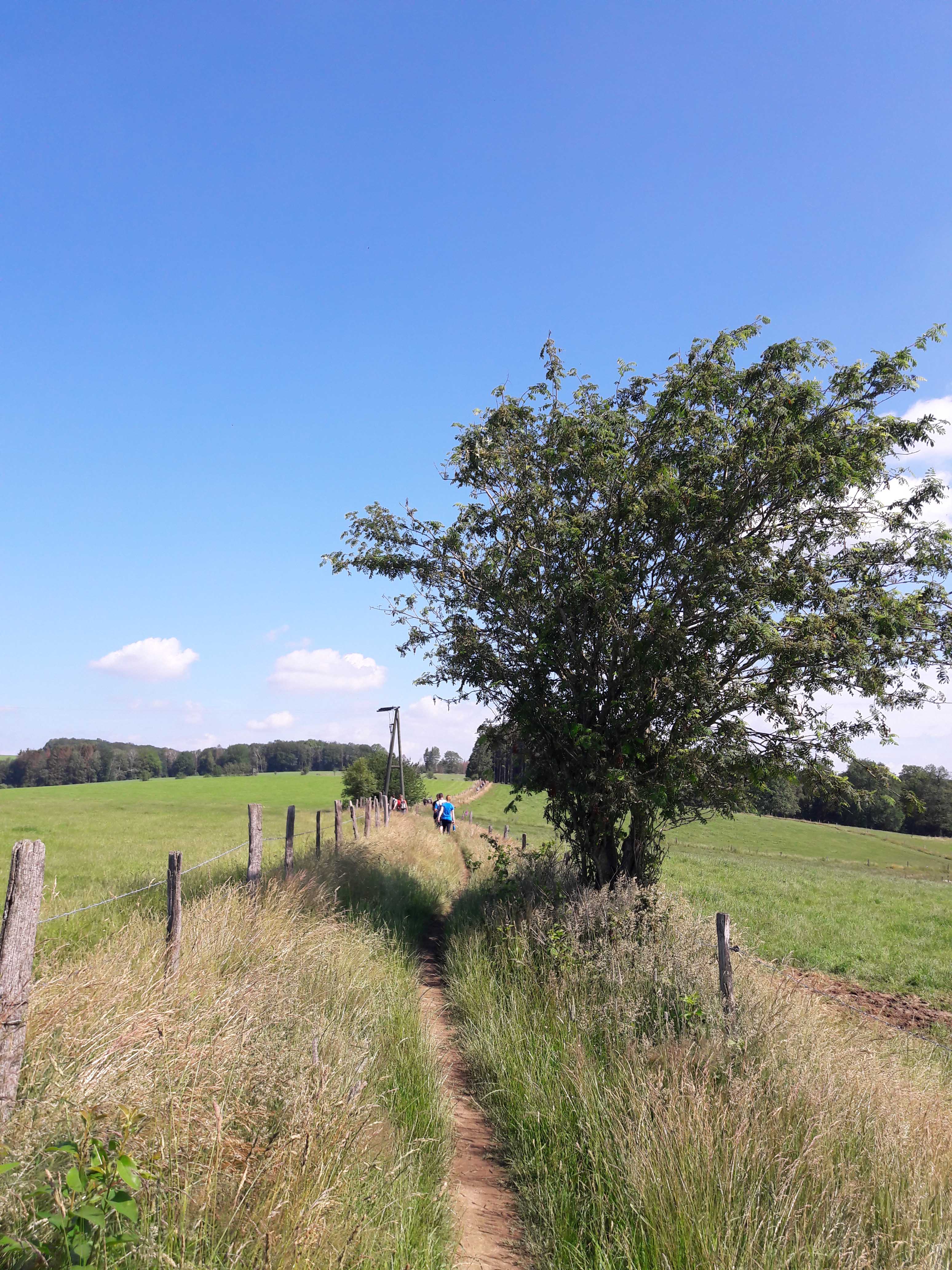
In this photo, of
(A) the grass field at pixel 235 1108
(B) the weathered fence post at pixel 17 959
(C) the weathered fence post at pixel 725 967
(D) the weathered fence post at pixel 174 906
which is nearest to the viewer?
(A) the grass field at pixel 235 1108

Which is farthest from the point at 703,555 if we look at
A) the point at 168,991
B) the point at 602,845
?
the point at 168,991

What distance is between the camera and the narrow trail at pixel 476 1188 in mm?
4074

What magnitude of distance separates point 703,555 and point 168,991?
7542 millimetres

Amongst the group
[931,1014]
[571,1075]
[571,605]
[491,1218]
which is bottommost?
[931,1014]

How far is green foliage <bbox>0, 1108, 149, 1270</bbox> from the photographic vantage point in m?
2.46

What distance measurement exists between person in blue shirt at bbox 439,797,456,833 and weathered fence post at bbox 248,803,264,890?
2205 centimetres

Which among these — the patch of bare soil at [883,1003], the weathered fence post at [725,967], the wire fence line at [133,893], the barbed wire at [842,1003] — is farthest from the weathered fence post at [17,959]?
the patch of bare soil at [883,1003]

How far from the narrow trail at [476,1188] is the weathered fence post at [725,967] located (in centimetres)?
223

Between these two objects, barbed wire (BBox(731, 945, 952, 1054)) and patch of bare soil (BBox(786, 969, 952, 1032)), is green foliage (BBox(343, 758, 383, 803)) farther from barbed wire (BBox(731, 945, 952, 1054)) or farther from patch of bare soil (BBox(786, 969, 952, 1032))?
barbed wire (BBox(731, 945, 952, 1054))

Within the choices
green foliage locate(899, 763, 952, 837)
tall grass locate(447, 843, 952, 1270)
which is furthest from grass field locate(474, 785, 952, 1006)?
green foliage locate(899, 763, 952, 837)

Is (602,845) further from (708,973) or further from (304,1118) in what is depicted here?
(304,1118)

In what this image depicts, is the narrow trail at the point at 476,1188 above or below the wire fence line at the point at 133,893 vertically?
below

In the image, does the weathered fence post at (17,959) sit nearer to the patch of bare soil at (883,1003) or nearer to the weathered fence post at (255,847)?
the weathered fence post at (255,847)

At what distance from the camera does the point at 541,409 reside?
11.7 metres
